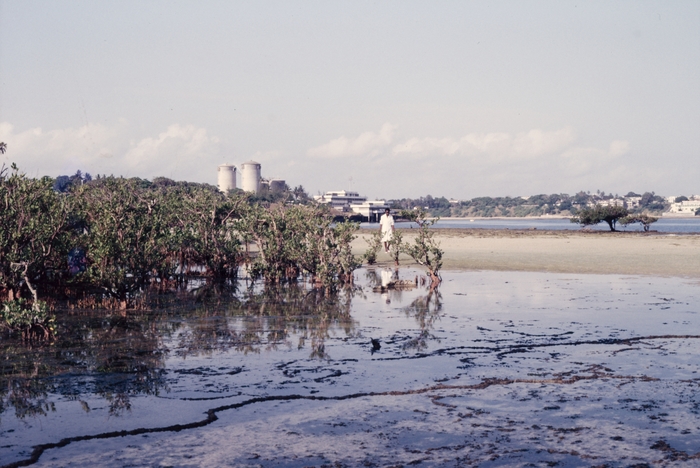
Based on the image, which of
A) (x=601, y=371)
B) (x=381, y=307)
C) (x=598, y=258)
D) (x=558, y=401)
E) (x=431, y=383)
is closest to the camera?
(x=558, y=401)

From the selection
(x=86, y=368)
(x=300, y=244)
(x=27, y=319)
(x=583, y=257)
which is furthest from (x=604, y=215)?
(x=86, y=368)

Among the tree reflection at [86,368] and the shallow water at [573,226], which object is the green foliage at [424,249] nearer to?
the tree reflection at [86,368]

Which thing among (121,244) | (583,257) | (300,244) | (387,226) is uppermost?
(387,226)

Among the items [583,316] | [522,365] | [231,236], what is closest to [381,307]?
[583,316]

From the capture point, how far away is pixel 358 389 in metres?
9.81

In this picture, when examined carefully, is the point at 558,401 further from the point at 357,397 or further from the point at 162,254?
the point at 162,254

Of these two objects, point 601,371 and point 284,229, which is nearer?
point 601,371

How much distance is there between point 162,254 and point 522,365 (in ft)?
43.0

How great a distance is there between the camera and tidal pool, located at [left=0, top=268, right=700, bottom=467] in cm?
747

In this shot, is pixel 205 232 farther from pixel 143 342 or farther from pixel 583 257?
pixel 583 257

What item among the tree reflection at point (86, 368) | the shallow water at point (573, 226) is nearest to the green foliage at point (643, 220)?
the shallow water at point (573, 226)

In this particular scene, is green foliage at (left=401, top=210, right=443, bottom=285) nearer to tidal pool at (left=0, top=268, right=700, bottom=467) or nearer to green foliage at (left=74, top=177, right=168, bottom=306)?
tidal pool at (left=0, top=268, right=700, bottom=467)

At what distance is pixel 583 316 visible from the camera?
16.1 m

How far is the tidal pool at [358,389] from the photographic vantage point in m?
7.47
